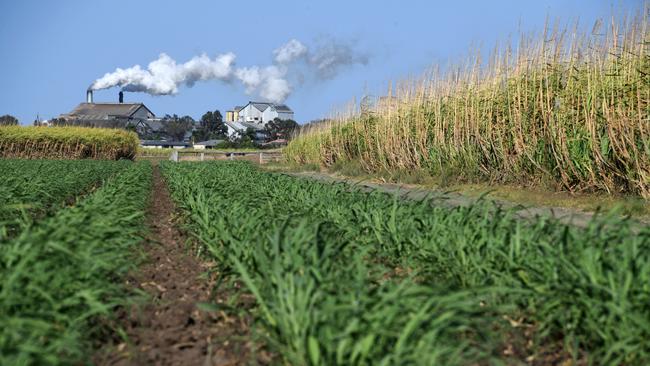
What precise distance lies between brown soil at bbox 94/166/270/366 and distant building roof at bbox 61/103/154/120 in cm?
8256

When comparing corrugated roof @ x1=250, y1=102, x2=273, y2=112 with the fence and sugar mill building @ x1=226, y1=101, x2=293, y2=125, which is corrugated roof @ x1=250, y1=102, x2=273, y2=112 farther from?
the fence

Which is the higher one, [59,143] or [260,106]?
[260,106]

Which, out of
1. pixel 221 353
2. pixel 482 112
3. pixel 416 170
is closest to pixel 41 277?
pixel 221 353

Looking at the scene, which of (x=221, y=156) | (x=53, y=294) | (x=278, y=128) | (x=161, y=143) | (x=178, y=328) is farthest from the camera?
(x=278, y=128)

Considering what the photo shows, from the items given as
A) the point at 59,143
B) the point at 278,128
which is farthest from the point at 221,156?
the point at 278,128

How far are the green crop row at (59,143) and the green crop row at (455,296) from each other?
35872 millimetres

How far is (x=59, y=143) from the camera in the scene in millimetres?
38844

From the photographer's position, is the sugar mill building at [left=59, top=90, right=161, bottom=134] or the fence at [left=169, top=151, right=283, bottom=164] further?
the sugar mill building at [left=59, top=90, right=161, bottom=134]

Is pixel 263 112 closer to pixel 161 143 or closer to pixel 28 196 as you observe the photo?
pixel 161 143

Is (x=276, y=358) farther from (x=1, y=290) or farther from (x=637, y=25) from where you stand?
(x=637, y=25)

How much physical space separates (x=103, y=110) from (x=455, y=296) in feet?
296

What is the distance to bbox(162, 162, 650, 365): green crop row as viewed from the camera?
9.55ft

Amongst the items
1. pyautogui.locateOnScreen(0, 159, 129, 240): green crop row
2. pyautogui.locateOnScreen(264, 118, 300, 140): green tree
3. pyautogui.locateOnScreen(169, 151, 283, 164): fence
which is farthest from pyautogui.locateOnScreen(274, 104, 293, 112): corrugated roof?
pyautogui.locateOnScreen(0, 159, 129, 240): green crop row

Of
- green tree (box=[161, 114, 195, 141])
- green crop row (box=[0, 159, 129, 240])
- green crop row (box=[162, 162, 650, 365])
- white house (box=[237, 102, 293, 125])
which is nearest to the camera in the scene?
green crop row (box=[162, 162, 650, 365])
